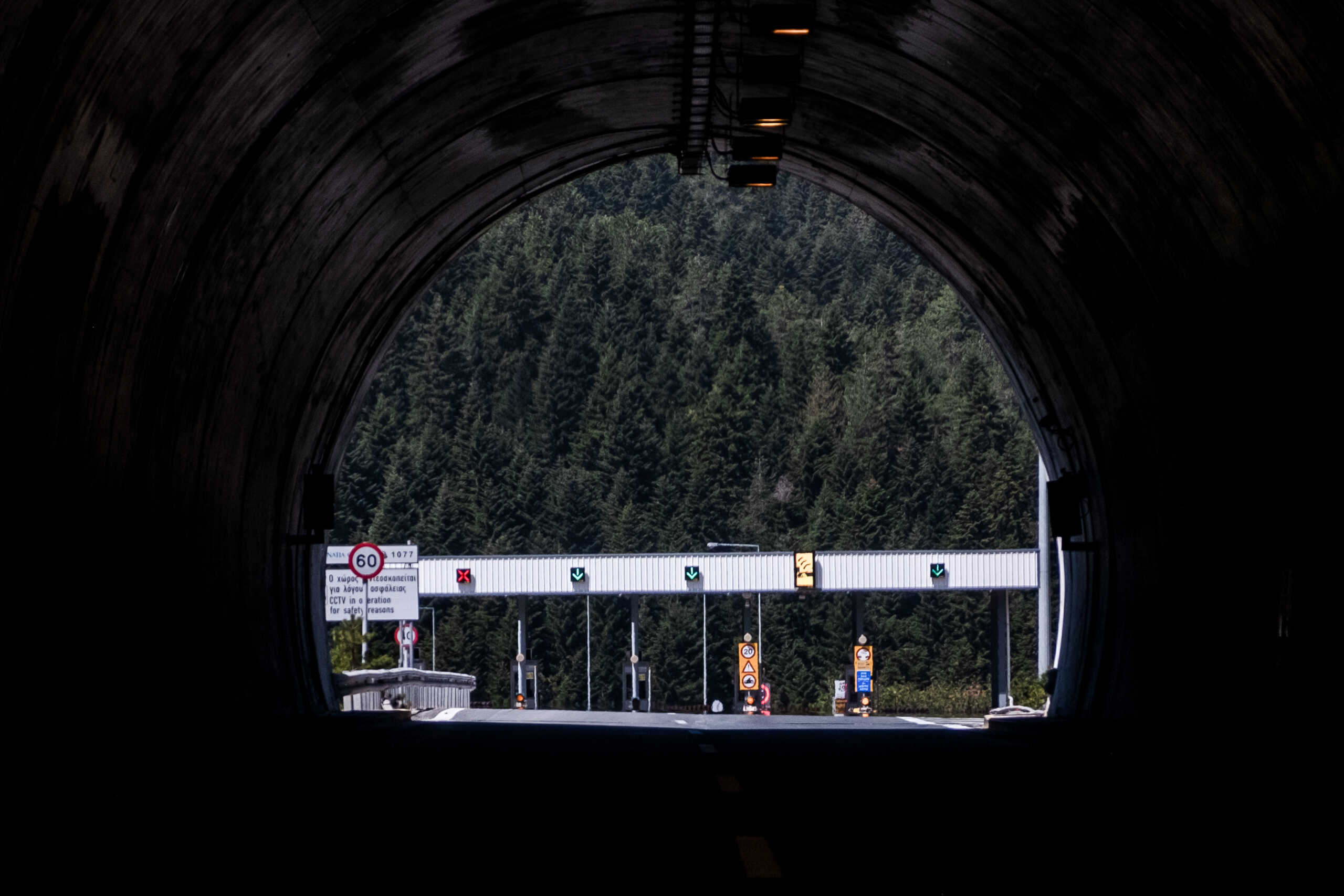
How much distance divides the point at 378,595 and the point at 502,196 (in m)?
11.8

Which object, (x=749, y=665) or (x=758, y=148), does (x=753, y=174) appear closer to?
(x=758, y=148)

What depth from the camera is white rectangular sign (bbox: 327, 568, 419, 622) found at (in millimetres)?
35500

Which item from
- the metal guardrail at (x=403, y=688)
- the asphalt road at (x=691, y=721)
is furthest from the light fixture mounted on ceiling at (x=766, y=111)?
the metal guardrail at (x=403, y=688)

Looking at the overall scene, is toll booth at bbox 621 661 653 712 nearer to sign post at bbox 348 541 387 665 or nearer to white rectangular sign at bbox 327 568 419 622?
white rectangular sign at bbox 327 568 419 622

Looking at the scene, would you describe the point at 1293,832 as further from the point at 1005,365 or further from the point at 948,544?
the point at 948,544

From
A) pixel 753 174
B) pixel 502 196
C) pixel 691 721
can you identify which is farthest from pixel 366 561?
pixel 753 174

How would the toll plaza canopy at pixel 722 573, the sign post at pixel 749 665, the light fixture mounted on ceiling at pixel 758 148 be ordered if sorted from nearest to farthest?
the light fixture mounted on ceiling at pixel 758 148 → the toll plaza canopy at pixel 722 573 → the sign post at pixel 749 665

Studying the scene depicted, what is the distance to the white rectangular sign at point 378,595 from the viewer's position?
35.5 m

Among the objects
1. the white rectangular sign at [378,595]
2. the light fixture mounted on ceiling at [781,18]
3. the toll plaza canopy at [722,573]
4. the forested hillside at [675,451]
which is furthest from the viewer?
the forested hillside at [675,451]

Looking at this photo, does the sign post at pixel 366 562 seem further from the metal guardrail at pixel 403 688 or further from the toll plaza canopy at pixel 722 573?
the toll plaza canopy at pixel 722 573

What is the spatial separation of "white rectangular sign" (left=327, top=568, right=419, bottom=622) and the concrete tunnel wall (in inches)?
408

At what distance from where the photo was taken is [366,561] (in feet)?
115

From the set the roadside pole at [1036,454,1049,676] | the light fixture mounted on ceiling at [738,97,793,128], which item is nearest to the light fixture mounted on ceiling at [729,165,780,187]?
the light fixture mounted on ceiling at [738,97,793,128]

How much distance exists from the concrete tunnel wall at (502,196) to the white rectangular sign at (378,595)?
34.0 feet
